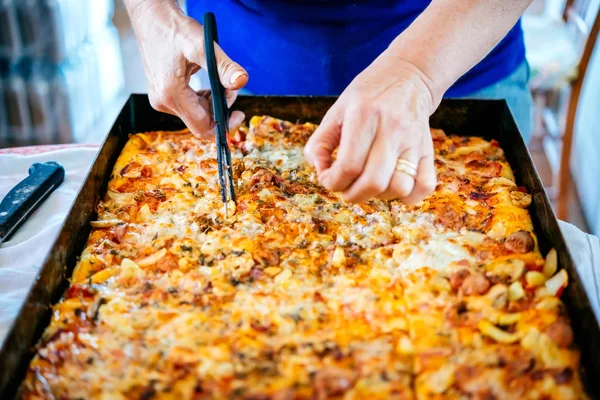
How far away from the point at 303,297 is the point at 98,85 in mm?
3859

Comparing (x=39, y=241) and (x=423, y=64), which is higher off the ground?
(x=423, y=64)

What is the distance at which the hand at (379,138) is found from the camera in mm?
1181

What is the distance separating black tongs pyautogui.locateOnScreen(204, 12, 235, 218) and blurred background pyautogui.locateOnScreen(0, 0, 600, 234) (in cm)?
242

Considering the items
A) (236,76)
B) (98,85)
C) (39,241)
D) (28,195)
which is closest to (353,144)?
(236,76)

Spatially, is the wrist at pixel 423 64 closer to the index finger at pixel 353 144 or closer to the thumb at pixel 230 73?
the index finger at pixel 353 144

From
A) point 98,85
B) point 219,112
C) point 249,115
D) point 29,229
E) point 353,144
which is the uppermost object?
point 353,144

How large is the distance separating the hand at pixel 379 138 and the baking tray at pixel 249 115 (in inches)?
14.3

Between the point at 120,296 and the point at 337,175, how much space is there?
52cm

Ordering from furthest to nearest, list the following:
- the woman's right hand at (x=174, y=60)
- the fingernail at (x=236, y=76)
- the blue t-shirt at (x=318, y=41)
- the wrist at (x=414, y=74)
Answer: the blue t-shirt at (x=318, y=41)
the woman's right hand at (x=174, y=60)
the fingernail at (x=236, y=76)
the wrist at (x=414, y=74)

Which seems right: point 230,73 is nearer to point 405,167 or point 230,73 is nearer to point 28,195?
point 405,167

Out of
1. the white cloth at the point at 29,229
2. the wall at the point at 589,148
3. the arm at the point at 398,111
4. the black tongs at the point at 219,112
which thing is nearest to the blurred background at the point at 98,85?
the wall at the point at 589,148

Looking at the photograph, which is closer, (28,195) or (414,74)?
(414,74)

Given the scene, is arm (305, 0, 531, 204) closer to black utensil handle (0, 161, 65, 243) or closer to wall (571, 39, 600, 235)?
black utensil handle (0, 161, 65, 243)

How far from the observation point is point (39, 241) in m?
1.56
